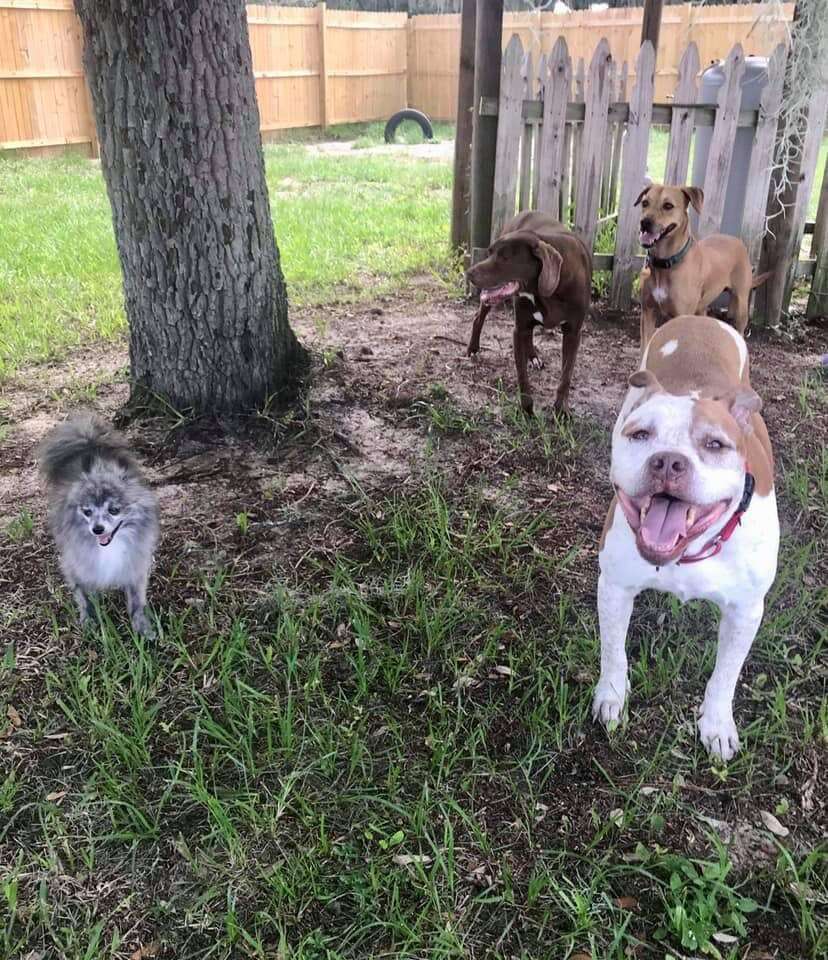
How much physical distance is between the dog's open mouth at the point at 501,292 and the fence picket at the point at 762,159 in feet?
8.30

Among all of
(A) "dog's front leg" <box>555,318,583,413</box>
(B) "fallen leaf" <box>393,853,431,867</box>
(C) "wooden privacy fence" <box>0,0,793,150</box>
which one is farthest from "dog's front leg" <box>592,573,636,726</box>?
(C) "wooden privacy fence" <box>0,0,793,150</box>

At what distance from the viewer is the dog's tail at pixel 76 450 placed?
278 centimetres

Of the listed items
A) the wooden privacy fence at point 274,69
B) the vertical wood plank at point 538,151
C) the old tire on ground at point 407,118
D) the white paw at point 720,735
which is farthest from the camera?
the old tire on ground at point 407,118

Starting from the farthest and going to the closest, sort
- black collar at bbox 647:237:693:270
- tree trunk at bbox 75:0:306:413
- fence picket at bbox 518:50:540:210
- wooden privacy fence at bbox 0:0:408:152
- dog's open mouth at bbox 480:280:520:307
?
1. wooden privacy fence at bbox 0:0:408:152
2. fence picket at bbox 518:50:540:210
3. black collar at bbox 647:237:693:270
4. dog's open mouth at bbox 480:280:520:307
5. tree trunk at bbox 75:0:306:413

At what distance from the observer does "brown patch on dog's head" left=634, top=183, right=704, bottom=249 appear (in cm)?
464

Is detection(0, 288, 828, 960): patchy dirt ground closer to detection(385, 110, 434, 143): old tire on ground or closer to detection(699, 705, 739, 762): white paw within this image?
detection(699, 705, 739, 762): white paw

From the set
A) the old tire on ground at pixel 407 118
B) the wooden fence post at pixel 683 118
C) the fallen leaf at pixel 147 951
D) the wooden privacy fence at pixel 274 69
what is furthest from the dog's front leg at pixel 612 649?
the old tire on ground at pixel 407 118

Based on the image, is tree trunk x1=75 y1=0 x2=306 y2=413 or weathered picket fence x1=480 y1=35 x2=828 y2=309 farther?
weathered picket fence x1=480 y1=35 x2=828 y2=309

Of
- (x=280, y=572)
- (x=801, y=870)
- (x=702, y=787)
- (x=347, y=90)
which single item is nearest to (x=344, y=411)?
(x=280, y=572)

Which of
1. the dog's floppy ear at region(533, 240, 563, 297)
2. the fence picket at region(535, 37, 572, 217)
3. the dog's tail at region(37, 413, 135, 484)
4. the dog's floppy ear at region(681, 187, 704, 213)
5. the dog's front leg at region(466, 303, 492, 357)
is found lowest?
the dog's front leg at region(466, 303, 492, 357)

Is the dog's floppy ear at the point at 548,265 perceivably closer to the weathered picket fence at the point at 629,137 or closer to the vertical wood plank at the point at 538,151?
the weathered picket fence at the point at 629,137

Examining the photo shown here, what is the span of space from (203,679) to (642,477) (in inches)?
65.1

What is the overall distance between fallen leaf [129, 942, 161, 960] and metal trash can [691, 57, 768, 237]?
224 inches

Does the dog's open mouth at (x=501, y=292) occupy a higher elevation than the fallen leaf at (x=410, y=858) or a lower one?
higher
